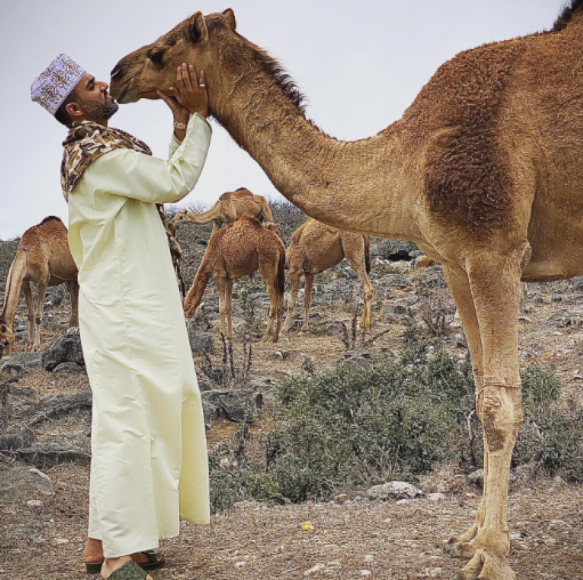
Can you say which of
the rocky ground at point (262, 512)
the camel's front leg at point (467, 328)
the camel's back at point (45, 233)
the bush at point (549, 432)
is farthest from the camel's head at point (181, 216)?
the camel's front leg at point (467, 328)

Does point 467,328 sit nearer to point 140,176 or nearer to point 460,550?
point 460,550

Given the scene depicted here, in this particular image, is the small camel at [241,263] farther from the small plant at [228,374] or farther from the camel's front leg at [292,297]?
the small plant at [228,374]

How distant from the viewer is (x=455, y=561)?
3820 mm

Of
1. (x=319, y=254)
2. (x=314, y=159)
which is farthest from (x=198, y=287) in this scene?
(x=314, y=159)

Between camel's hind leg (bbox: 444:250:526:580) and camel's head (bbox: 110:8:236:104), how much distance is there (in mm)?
1825

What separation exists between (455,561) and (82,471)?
3.76 meters

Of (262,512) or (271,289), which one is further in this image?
(271,289)

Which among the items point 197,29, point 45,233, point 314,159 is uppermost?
point 45,233

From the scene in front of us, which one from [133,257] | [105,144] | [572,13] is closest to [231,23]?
[105,144]

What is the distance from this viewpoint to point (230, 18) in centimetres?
434

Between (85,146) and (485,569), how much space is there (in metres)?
2.72

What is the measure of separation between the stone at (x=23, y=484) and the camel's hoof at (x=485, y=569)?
3.42m

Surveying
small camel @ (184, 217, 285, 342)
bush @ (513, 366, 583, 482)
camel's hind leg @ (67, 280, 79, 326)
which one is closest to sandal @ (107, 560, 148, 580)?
bush @ (513, 366, 583, 482)

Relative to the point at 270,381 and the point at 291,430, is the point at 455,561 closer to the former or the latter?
the point at 291,430
